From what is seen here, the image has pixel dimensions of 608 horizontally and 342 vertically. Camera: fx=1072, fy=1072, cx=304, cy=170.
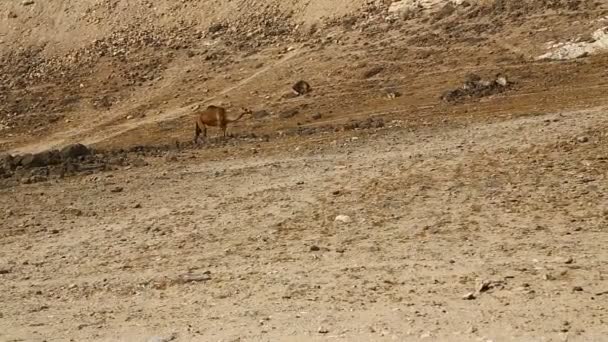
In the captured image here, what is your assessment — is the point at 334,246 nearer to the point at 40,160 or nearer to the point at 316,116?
the point at 40,160

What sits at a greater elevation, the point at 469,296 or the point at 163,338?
the point at 163,338

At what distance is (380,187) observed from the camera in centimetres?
1149

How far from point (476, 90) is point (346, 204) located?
27.0 ft

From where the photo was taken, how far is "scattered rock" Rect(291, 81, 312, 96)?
22.4m

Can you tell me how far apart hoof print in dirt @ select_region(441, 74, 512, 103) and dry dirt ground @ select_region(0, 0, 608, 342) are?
0.14 metres

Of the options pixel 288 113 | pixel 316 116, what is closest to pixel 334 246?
pixel 316 116

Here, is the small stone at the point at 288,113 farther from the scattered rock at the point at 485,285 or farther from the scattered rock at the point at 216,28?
the scattered rock at the point at 485,285

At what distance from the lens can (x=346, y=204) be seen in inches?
434

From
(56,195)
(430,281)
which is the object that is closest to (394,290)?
(430,281)

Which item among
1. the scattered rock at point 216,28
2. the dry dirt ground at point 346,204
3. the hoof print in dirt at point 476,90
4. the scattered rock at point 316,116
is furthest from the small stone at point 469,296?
the scattered rock at point 216,28

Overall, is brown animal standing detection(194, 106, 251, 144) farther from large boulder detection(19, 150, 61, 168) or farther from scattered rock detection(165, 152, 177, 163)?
large boulder detection(19, 150, 61, 168)

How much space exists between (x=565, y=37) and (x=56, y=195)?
12021 millimetres

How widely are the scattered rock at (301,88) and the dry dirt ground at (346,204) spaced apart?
332 millimetres

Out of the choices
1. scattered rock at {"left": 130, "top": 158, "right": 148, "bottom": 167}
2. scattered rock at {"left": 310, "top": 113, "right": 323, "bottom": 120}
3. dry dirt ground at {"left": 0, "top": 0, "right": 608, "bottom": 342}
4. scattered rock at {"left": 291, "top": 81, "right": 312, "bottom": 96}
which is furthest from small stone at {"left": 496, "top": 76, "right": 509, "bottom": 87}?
scattered rock at {"left": 130, "top": 158, "right": 148, "bottom": 167}
